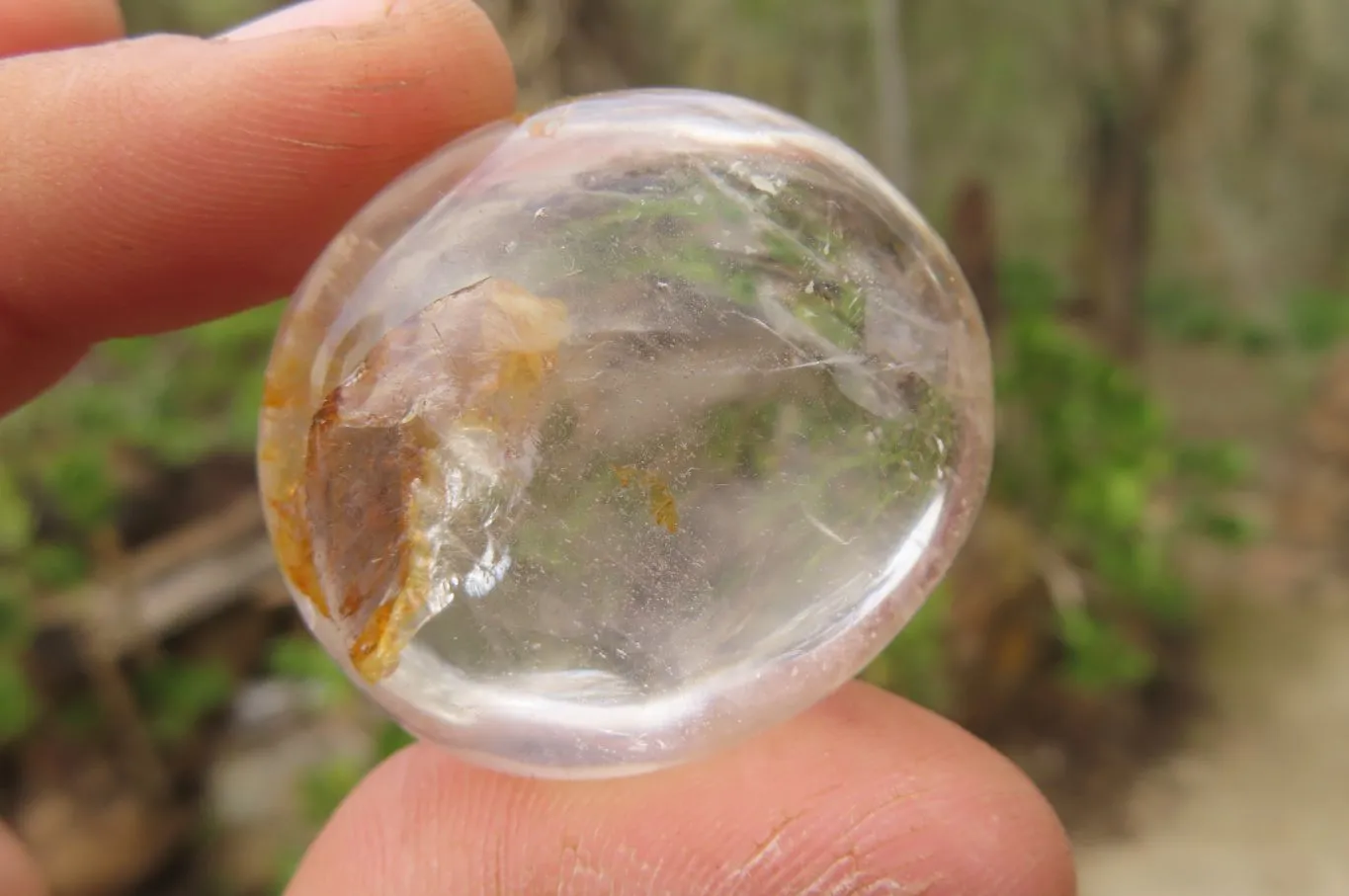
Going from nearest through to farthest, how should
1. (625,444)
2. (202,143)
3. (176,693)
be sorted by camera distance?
(625,444) < (202,143) < (176,693)

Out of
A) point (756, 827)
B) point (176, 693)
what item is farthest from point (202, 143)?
point (176, 693)

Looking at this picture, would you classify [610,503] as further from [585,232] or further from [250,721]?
[250,721]

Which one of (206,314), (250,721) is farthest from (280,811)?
(206,314)

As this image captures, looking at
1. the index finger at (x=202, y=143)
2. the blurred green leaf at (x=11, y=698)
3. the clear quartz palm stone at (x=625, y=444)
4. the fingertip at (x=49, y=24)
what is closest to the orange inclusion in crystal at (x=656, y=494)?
the clear quartz palm stone at (x=625, y=444)

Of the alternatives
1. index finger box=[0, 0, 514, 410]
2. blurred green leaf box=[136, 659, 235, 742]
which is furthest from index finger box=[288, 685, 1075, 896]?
blurred green leaf box=[136, 659, 235, 742]

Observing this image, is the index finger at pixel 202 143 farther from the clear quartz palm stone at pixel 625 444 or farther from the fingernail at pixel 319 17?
the clear quartz palm stone at pixel 625 444

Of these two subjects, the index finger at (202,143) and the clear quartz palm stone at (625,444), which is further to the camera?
the index finger at (202,143)

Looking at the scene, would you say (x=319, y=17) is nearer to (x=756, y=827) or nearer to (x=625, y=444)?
(x=625, y=444)
